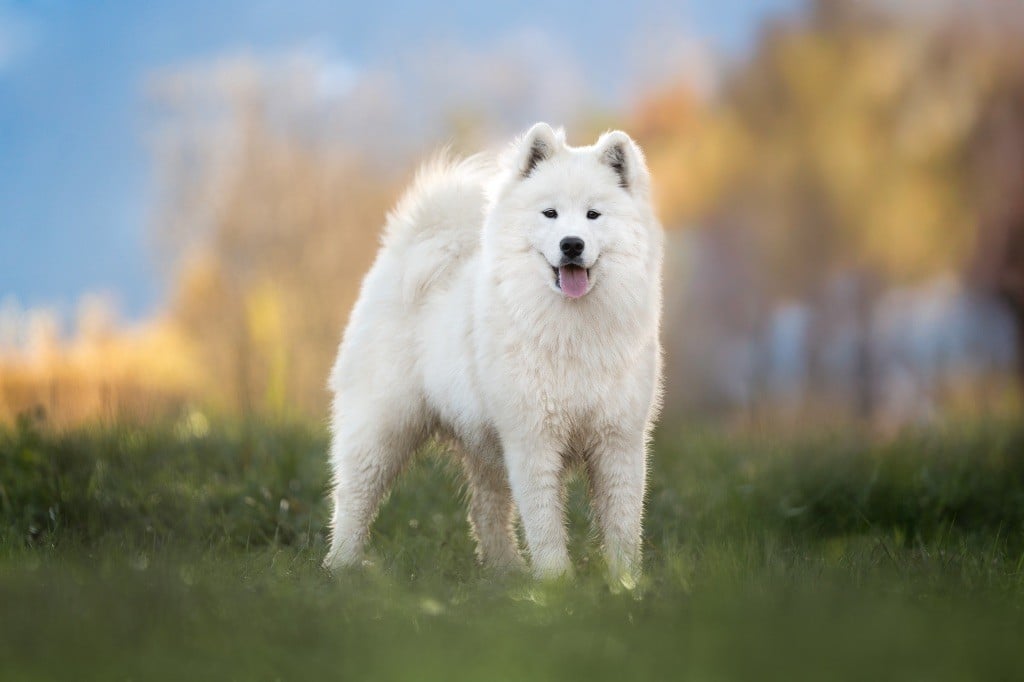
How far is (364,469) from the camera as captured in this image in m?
5.84

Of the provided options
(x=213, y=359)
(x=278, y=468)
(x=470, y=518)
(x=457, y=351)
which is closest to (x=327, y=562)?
(x=470, y=518)

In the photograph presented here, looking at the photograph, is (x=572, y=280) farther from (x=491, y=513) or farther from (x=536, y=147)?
(x=491, y=513)

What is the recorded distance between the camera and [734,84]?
1586 centimetres

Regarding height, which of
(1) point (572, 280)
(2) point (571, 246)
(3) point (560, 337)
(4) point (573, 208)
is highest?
(4) point (573, 208)

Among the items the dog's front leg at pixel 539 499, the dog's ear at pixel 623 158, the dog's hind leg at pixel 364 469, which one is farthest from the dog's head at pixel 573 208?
the dog's hind leg at pixel 364 469

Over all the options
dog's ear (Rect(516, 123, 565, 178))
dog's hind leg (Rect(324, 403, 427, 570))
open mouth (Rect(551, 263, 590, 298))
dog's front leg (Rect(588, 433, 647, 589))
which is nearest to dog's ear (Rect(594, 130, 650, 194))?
dog's ear (Rect(516, 123, 565, 178))

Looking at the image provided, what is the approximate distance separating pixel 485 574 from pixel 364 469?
0.98 meters

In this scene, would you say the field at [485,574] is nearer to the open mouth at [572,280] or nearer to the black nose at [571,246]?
the open mouth at [572,280]

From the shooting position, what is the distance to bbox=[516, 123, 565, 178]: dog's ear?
5.01 metres

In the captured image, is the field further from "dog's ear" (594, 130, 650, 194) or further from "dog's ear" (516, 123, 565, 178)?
"dog's ear" (516, 123, 565, 178)

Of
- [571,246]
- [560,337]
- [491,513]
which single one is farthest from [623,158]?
[491,513]

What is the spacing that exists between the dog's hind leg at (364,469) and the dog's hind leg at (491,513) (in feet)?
1.24

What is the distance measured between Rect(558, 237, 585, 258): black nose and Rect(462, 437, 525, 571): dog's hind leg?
1.59 meters

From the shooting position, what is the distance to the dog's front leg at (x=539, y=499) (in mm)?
4902
